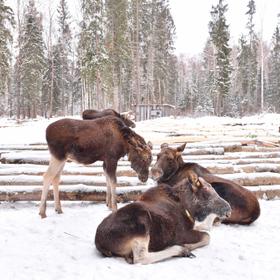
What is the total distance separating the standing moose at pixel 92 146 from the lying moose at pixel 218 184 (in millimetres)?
283

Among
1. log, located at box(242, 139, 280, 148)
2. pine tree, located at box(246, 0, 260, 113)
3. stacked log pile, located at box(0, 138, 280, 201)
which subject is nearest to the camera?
stacked log pile, located at box(0, 138, 280, 201)

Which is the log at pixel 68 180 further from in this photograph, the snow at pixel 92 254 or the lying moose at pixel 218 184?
the lying moose at pixel 218 184

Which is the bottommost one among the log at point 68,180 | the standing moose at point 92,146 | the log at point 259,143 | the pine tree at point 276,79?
the log at point 68,180

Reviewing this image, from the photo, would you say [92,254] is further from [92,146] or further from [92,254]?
[92,146]

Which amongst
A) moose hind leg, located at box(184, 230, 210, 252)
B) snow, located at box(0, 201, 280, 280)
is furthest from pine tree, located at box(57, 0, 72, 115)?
moose hind leg, located at box(184, 230, 210, 252)

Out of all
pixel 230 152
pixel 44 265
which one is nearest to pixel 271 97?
pixel 230 152

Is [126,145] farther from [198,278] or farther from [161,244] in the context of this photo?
[198,278]

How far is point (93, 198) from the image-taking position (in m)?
6.42

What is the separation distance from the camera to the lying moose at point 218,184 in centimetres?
547

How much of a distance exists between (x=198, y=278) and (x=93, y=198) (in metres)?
3.17

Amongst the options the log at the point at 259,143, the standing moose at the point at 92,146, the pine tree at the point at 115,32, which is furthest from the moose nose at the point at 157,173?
the pine tree at the point at 115,32

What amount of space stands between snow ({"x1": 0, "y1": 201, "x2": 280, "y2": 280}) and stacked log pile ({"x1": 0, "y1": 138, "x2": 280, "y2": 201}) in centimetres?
73

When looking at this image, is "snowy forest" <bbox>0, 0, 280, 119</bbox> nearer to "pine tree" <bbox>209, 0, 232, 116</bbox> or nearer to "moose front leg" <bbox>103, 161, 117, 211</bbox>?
"pine tree" <bbox>209, 0, 232, 116</bbox>

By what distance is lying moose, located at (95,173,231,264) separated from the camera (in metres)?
3.76
